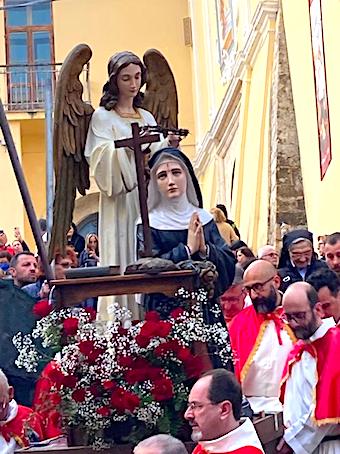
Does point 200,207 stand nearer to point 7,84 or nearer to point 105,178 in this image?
point 105,178

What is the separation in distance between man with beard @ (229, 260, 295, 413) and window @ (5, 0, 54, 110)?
760 inches

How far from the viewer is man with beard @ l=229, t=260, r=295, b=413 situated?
7445 mm

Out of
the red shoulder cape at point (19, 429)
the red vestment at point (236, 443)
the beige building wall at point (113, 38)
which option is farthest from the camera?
the beige building wall at point (113, 38)

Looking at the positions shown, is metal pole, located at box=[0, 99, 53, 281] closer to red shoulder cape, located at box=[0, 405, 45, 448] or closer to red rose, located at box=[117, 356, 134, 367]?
red shoulder cape, located at box=[0, 405, 45, 448]

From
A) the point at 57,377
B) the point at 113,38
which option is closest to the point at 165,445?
the point at 57,377

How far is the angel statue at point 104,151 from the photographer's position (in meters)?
7.00

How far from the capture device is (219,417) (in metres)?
5.28

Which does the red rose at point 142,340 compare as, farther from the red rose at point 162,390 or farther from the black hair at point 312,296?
the black hair at point 312,296

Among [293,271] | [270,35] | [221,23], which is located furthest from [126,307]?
[221,23]

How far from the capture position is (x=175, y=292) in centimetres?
625

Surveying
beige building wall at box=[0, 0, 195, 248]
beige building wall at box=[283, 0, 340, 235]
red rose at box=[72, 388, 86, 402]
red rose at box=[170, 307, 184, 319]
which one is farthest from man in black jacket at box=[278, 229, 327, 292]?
beige building wall at box=[0, 0, 195, 248]

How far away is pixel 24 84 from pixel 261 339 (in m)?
19.8

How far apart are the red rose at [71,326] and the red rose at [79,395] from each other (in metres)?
0.28

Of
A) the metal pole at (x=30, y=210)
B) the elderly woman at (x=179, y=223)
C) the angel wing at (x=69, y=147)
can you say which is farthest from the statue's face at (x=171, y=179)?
the metal pole at (x=30, y=210)
